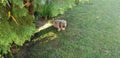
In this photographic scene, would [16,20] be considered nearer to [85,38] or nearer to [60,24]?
[60,24]

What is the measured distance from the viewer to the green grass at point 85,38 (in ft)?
12.0

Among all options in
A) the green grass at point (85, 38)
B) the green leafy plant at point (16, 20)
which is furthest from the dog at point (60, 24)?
the green leafy plant at point (16, 20)

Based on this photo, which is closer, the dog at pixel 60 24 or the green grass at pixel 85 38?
the green grass at pixel 85 38

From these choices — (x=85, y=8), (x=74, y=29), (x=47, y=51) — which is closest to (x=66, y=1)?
(x=47, y=51)

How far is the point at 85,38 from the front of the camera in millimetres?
3979

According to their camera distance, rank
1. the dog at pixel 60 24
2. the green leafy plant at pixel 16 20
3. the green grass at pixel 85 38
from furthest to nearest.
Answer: the dog at pixel 60 24, the green grass at pixel 85 38, the green leafy plant at pixel 16 20

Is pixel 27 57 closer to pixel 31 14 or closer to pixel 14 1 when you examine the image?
pixel 31 14

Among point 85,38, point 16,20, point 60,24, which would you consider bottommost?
point 85,38

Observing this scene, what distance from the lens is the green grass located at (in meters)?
3.67

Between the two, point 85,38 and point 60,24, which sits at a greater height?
point 60,24

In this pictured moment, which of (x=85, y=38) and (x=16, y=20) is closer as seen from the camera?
(x=16, y=20)

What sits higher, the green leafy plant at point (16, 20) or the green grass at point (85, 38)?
the green leafy plant at point (16, 20)

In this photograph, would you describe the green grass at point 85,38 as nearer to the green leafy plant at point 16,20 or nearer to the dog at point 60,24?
the dog at point 60,24

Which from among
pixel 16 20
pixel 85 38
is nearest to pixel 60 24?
pixel 85 38
